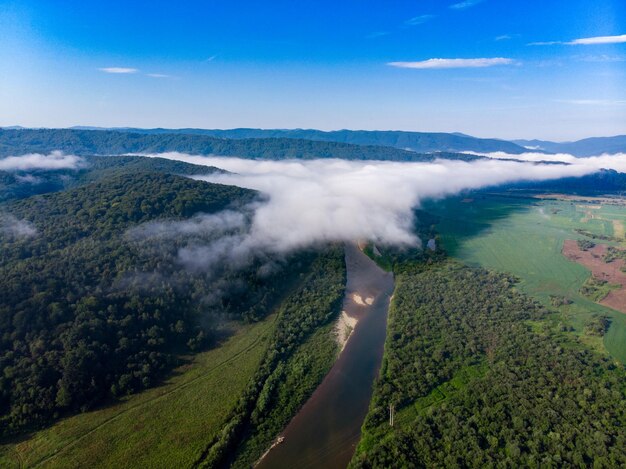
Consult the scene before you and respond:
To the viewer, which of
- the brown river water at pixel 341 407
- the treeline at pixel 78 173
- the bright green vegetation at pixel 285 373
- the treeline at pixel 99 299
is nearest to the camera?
the brown river water at pixel 341 407

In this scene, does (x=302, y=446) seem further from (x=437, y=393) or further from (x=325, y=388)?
(x=437, y=393)

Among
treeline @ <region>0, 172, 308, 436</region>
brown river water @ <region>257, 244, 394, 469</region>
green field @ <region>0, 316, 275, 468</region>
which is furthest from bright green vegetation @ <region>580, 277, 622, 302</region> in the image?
green field @ <region>0, 316, 275, 468</region>

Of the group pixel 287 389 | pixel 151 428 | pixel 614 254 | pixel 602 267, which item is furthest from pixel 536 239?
pixel 151 428

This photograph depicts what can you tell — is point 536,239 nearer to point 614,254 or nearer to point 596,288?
point 614,254

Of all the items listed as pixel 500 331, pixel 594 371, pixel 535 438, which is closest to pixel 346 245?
pixel 500 331

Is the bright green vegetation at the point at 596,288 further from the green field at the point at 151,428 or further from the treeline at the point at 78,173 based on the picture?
the treeline at the point at 78,173

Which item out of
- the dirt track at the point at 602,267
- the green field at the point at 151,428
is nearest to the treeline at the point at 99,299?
the green field at the point at 151,428
